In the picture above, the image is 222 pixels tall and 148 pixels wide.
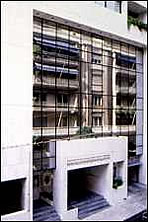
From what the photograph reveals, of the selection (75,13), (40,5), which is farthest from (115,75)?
(40,5)

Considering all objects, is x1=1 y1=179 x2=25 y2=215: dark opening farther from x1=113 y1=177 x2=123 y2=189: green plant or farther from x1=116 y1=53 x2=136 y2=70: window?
x1=116 y1=53 x2=136 y2=70: window

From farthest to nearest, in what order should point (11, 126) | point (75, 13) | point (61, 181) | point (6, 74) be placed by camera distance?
point (61, 181) < point (75, 13) < point (11, 126) < point (6, 74)

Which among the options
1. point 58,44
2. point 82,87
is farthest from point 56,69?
point 82,87

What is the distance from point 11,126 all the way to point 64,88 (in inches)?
28.0

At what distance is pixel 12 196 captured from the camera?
2.86m

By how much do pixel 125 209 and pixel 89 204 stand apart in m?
0.47

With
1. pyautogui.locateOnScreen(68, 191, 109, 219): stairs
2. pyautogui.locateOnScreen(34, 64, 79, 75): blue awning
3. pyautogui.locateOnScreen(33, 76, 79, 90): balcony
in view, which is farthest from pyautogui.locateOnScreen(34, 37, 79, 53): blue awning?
pyautogui.locateOnScreen(68, 191, 109, 219): stairs

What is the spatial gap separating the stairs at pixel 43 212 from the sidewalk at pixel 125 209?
1.27 ft

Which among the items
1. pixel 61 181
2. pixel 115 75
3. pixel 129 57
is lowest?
pixel 61 181

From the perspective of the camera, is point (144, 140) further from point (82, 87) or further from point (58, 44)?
point (58, 44)

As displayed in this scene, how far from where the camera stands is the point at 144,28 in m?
4.54

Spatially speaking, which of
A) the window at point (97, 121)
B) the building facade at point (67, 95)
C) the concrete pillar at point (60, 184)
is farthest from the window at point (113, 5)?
the concrete pillar at point (60, 184)

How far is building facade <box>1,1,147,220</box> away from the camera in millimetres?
2689

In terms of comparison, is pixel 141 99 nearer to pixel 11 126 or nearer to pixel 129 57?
pixel 129 57
